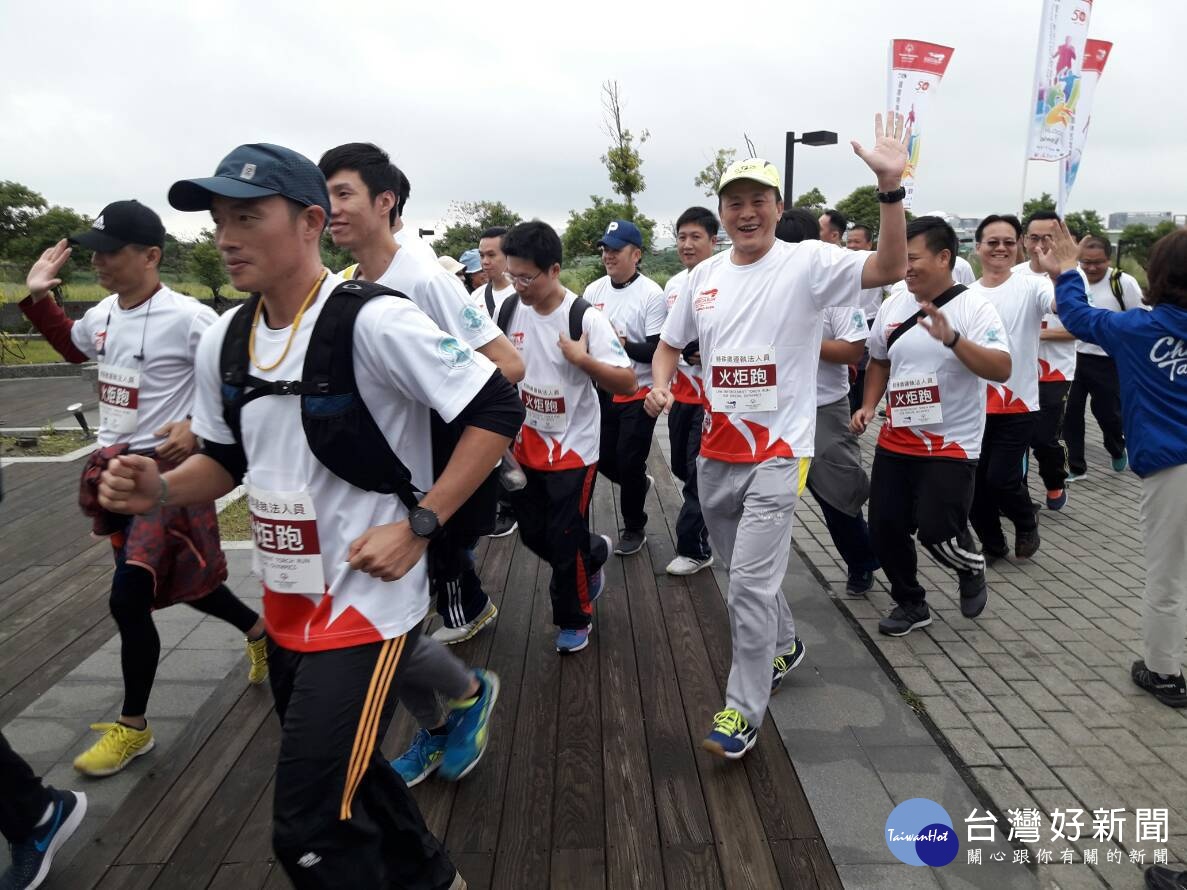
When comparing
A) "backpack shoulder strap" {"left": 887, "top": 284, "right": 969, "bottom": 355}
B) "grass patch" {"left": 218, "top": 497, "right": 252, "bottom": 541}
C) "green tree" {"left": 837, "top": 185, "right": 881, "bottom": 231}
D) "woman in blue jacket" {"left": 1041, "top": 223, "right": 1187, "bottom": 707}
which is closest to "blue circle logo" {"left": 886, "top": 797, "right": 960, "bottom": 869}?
"woman in blue jacket" {"left": 1041, "top": 223, "right": 1187, "bottom": 707}

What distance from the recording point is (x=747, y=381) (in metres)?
3.11

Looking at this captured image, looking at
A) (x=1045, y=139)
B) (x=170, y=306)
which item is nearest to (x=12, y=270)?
(x=170, y=306)

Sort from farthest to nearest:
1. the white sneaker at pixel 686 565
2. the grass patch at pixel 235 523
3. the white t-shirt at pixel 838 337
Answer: the grass patch at pixel 235 523 → the white sneaker at pixel 686 565 → the white t-shirt at pixel 838 337

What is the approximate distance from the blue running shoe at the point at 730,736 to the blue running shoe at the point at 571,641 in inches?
→ 40.9

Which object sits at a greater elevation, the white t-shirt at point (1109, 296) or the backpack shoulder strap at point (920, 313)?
the backpack shoulder strap at point (920, 313)

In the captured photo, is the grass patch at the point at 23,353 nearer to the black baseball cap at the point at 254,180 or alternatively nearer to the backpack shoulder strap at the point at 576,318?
the backpack shoulder strap at the point at 576,318

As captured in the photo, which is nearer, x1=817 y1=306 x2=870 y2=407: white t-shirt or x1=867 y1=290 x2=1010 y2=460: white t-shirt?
x1=867 y1=290 x2=1010 y2=460: white t-shirt

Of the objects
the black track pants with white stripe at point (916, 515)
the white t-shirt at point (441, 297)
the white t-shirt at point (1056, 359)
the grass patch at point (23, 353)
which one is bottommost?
the grass patch at point (23, 353)

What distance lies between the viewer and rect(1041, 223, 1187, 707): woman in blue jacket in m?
3.09

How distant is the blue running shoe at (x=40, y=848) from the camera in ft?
7.78

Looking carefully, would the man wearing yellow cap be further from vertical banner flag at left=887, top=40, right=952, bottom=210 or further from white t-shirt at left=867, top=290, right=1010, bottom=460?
vertical banner flag at left=887, top=40, right=952, bottom=210

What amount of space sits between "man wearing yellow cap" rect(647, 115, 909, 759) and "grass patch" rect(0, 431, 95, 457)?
7.75m

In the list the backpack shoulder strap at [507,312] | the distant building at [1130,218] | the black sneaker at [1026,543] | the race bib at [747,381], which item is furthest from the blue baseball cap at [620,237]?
the distant building at [1130,218]

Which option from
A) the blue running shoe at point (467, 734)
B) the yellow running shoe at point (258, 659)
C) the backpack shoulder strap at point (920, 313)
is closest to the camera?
the blue running shoe at point (467, 734)
